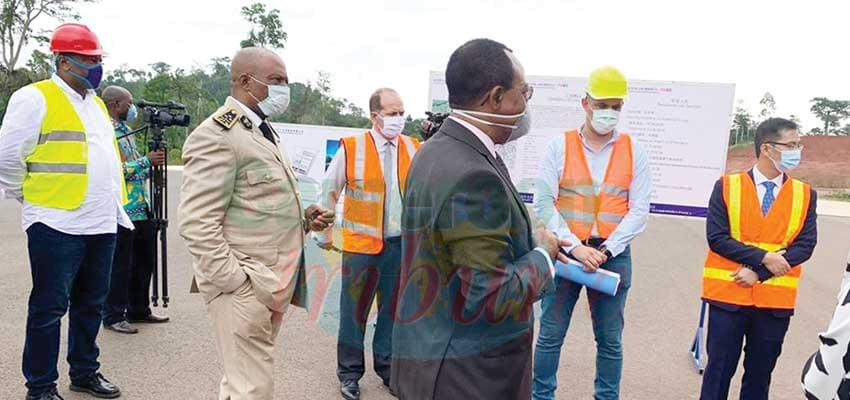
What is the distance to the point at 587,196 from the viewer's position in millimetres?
3500

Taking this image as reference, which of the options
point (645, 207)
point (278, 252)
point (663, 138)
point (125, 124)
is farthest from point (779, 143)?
point (125, 124)

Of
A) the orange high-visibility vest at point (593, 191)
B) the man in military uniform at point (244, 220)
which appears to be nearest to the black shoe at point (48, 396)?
the man in military uniform at point (244, 220)

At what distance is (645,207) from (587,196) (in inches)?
13.3

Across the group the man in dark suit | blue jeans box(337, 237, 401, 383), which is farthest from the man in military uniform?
blue jeans box(337, 237, 401, 383)

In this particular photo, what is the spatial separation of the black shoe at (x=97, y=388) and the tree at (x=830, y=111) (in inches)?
3070

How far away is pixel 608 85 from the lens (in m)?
3.42

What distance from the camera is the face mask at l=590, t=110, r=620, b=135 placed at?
11.2ft

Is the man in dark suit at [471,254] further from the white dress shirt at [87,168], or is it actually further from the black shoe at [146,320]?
the black shoe at [146,320]

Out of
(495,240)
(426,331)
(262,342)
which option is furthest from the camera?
(262,342)

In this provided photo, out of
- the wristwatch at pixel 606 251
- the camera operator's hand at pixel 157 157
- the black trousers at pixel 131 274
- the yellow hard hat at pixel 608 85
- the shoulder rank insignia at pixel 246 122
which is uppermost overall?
the yellow hard hat at pixel 608 85

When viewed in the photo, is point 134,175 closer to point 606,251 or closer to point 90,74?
point 90,74

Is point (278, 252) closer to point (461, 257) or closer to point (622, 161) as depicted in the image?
point (461, 257)

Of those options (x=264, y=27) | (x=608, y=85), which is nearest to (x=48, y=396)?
(x=608, y=85)

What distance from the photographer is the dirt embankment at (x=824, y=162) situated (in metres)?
43.5
